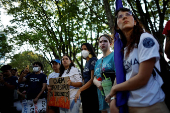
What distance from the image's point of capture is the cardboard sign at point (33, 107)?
12.6 ft

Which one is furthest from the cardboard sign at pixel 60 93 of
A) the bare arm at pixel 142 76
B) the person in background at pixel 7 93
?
the bare arm at pixel 142 76

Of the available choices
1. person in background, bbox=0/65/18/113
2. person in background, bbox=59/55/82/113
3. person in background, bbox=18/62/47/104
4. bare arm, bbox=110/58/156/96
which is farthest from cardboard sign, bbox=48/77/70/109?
bare arm, bbox=110/58/156/96

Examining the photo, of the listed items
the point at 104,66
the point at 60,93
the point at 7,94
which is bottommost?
the point at 7,94

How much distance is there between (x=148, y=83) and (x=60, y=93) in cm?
251

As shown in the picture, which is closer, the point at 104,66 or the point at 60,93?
the point at 104,66

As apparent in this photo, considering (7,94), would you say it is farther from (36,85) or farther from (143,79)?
(143,79)

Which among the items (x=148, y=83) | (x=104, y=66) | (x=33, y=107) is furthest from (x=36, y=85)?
(x=148, y=83)

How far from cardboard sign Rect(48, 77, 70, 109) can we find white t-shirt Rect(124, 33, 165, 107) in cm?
209

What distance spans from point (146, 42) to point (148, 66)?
8.7 inches

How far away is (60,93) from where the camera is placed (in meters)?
3.31

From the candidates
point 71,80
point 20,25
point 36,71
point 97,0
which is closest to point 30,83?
point 36,71

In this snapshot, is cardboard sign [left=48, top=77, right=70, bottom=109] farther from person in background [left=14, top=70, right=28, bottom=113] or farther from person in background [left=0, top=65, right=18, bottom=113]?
person in background [left=0, top=65, right=18, bottom=113]

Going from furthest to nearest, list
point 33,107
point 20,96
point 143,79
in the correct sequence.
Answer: point 20,96 < point 33,107 < point 143,79

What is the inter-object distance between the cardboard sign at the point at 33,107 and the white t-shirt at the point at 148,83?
3319mm
